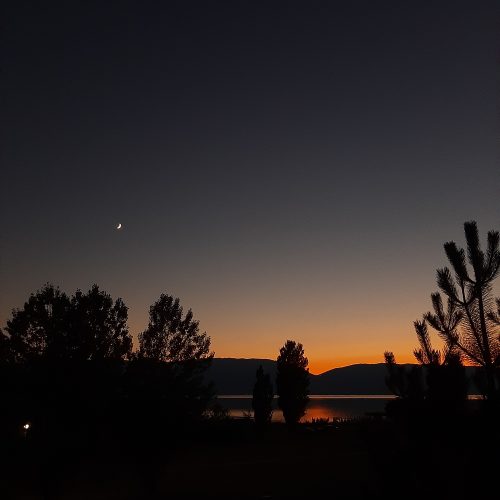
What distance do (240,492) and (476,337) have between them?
13326mm

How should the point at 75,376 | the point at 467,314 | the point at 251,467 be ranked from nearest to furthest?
the point at 467,314
the point at 75,376
the point at 251,467

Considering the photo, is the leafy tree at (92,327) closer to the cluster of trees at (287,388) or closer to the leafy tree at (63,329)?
the leafy tree at (63,329)

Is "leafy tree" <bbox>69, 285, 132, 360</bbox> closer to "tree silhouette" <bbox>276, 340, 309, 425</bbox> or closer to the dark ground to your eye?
the dark ground

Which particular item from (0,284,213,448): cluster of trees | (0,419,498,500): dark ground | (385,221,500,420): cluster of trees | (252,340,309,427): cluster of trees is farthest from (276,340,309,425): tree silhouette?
(385,221,500,420): cluster of trees

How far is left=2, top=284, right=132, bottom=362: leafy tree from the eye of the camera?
2062 cm

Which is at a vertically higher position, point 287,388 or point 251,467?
point 287,388

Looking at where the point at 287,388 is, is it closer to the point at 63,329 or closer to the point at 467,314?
the point at 63,329

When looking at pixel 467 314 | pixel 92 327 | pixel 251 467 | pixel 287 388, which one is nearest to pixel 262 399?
pixel 287 388

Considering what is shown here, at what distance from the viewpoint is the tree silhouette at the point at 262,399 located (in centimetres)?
4203

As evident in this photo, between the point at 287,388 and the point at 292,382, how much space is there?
76cm

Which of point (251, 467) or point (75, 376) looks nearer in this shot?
point (75, 376)

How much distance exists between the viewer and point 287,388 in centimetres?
4788

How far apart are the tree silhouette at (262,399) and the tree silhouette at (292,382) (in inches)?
97.3

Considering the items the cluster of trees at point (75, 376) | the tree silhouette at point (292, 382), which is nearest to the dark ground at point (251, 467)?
the cluster of trees at point (75, 376)
